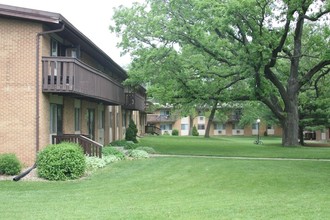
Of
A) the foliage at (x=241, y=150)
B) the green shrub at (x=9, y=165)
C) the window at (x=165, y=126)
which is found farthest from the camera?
the window at (x=165, y=126)

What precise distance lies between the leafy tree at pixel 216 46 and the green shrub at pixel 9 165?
496 inches

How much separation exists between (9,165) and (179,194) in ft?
20.7

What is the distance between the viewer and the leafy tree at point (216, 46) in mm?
24312

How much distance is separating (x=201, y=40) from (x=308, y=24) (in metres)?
12.4

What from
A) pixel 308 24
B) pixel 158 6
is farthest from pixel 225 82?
pixel 308 24

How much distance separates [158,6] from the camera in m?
27.3

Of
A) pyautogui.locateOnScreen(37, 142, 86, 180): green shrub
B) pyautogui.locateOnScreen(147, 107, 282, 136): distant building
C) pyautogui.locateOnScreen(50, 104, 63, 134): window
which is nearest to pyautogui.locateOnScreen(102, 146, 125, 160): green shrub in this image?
pyautogui.locateOnScreen(50, 104, 63, 134): window

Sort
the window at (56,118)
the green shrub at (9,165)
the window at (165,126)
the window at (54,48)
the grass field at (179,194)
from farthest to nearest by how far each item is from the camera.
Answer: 1. the window at (165,126)
2. the window at (54,48)
3. the window at (56,118)
4. the green shrub at (9,165)
5. the grass field at (179,194)

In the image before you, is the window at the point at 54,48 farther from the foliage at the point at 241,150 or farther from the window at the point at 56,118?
the foliage at the point at 241,150

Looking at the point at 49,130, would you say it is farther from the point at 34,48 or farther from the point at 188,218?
the point at 188,218

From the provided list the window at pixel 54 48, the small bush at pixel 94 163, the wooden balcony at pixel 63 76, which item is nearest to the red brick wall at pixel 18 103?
the wooden balcony at pixel 63 76

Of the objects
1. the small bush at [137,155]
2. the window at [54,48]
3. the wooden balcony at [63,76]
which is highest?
the window at [54,48]

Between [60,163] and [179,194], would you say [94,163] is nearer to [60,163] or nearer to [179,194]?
[60,163]

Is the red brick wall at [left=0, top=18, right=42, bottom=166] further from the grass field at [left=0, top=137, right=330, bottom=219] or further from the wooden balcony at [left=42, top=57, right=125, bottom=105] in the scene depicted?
the grass field at [left=0, top=137, right=330, bottom=219]
